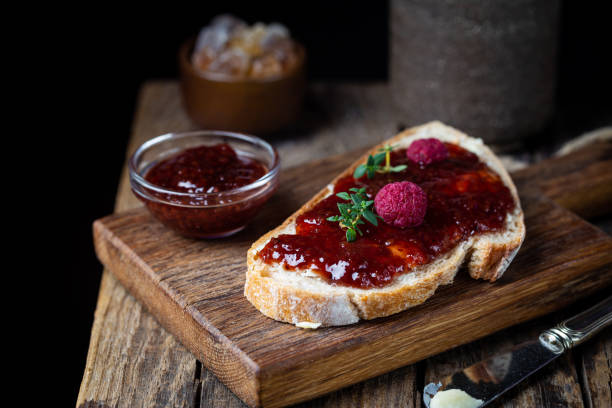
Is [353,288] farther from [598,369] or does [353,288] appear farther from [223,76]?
[223,76]

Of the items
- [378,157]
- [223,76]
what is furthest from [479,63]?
[223,76]

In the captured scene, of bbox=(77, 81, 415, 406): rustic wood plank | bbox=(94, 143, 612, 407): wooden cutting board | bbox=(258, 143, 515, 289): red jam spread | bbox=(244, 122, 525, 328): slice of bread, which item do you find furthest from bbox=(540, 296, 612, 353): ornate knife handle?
bbox=(77, 81, 415, 406): rustic wood plank

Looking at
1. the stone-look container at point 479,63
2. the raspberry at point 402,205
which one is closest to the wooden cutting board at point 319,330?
the raspberry at point 402,205

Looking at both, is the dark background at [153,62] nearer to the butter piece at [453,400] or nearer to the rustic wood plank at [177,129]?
the rustic wood plank at [177,129]

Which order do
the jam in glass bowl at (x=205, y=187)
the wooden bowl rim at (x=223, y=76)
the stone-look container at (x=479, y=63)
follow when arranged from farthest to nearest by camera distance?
the wooden bowl rim at (x=223, y=76)
the stone-look container at (x=479, y=63)
the jam in glass bowl at (x=205, y=187)

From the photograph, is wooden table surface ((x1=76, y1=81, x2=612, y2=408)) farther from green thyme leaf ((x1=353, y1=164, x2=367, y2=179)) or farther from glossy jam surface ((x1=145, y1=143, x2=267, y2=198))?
green thyme leaf ((x1=353, y1=164, x2=367, y2=179))

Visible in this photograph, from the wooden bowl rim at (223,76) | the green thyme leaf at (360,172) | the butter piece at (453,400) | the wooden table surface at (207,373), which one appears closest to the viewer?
the butter piece at (453,400)
